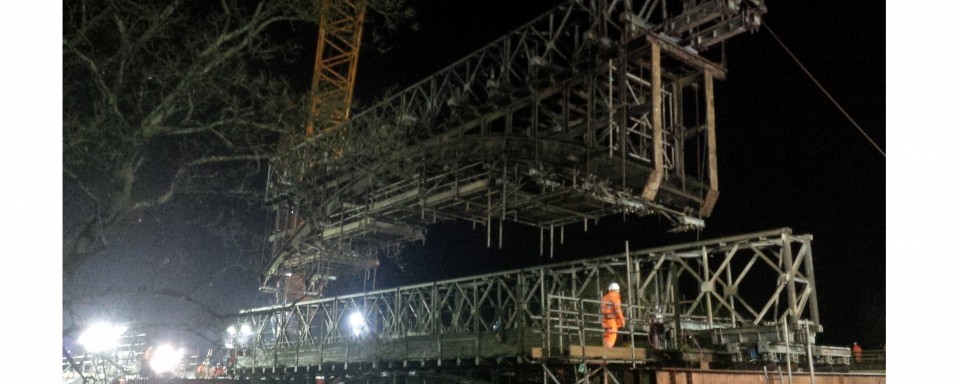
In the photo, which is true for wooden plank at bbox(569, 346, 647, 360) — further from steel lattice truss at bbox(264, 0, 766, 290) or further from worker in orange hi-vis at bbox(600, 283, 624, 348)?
steel lattice truss at bbox(264, 0, 766, 290)

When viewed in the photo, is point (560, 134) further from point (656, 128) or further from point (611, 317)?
point (611, 317)

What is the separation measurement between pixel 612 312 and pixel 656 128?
154 inches

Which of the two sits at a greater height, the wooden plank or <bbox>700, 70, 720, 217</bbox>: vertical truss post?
<bbox>700, 70, 720, 217</bbox>: vertical truss post

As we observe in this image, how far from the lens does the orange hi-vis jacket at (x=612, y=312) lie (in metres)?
13.6

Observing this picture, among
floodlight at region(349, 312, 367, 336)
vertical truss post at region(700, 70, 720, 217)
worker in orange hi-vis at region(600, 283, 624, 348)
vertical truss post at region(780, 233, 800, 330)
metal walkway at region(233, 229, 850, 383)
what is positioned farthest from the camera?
floodlight at region(349, 312, 367, 336)

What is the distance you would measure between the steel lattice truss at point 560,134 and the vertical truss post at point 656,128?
27mm

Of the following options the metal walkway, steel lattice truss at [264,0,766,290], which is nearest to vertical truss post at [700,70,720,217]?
steel lattice truss at [264,0,766,290]

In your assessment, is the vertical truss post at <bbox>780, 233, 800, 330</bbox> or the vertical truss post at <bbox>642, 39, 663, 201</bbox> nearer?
the vertical truss post at <bbox>780, 233, 800, 330</bbox>

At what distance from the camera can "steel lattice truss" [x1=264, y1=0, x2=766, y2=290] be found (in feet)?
50.3

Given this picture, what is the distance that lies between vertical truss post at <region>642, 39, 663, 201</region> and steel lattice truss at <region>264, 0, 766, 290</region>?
3cm

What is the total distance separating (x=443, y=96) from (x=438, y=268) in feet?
45.5

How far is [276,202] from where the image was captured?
25219mm

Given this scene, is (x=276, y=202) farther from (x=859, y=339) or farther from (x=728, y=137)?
(x=859, y=339)
